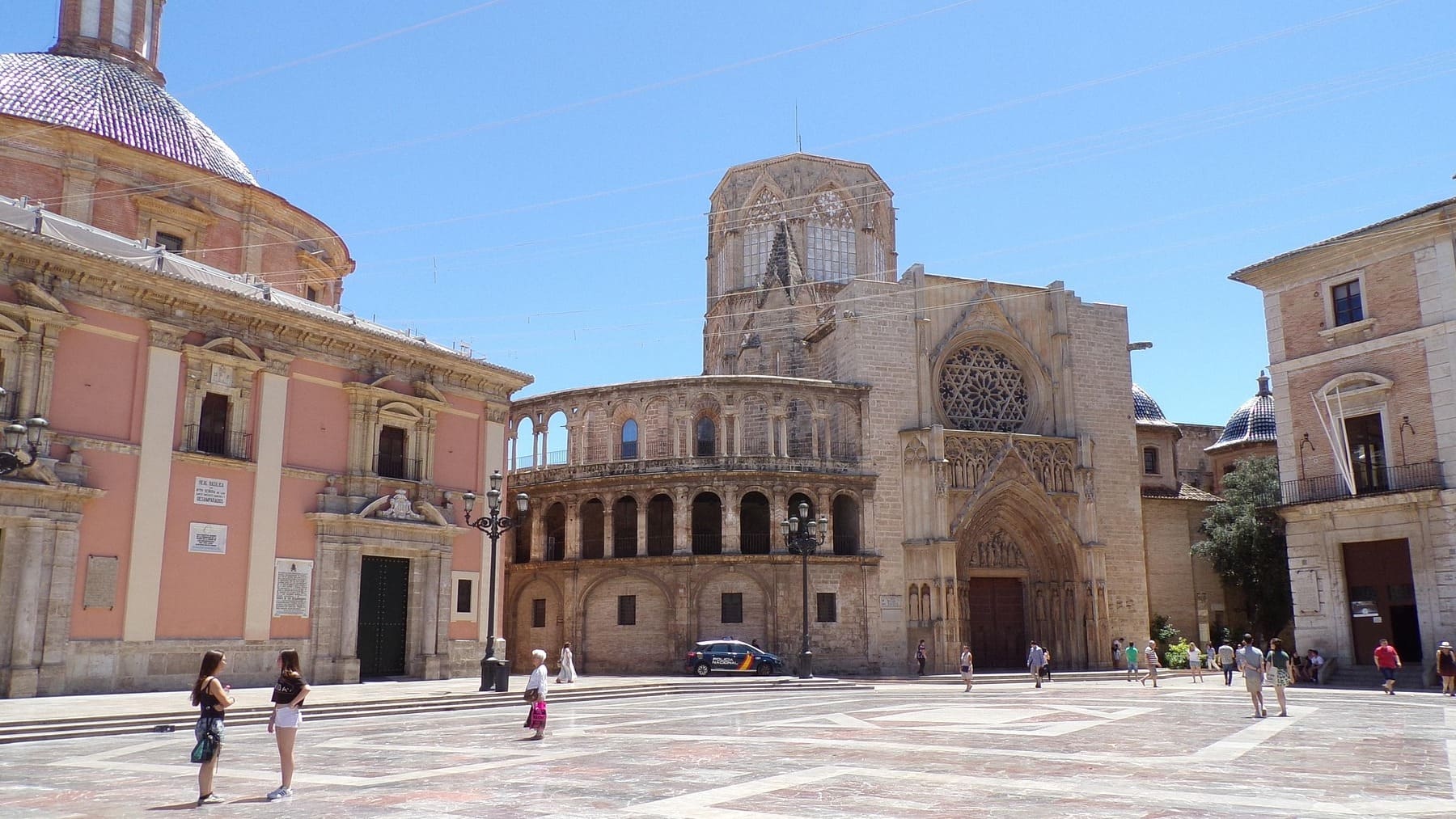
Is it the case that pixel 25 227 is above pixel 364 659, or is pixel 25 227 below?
above

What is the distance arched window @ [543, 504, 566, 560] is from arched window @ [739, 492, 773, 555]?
612 centimetres

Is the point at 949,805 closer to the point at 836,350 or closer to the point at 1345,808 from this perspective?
the point at 1345,808

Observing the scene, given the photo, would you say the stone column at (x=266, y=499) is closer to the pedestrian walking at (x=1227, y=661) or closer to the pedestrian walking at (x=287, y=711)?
the pedestrian walking at (x=287, y=711)

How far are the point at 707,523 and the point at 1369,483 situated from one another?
19.7 metres

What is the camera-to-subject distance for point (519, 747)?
14148 millimetres

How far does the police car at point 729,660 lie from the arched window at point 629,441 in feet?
28.5

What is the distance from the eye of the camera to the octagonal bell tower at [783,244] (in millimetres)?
48625

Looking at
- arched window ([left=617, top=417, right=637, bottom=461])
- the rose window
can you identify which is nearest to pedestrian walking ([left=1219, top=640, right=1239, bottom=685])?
the rose window

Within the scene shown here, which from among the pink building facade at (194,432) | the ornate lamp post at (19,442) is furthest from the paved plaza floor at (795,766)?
the pink building facade at (194,432)

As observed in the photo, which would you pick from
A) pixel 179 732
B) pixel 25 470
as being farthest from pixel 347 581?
pixel 179 732

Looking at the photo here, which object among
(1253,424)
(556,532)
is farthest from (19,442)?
(1253,424)

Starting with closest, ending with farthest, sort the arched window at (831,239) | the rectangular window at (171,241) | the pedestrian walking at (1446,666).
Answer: the pedestrian walking at (1446,666), the rectangular window at (171,241), the arched window at (831,239)

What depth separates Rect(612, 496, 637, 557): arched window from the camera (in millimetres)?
37469

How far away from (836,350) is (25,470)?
26932 millimetres
